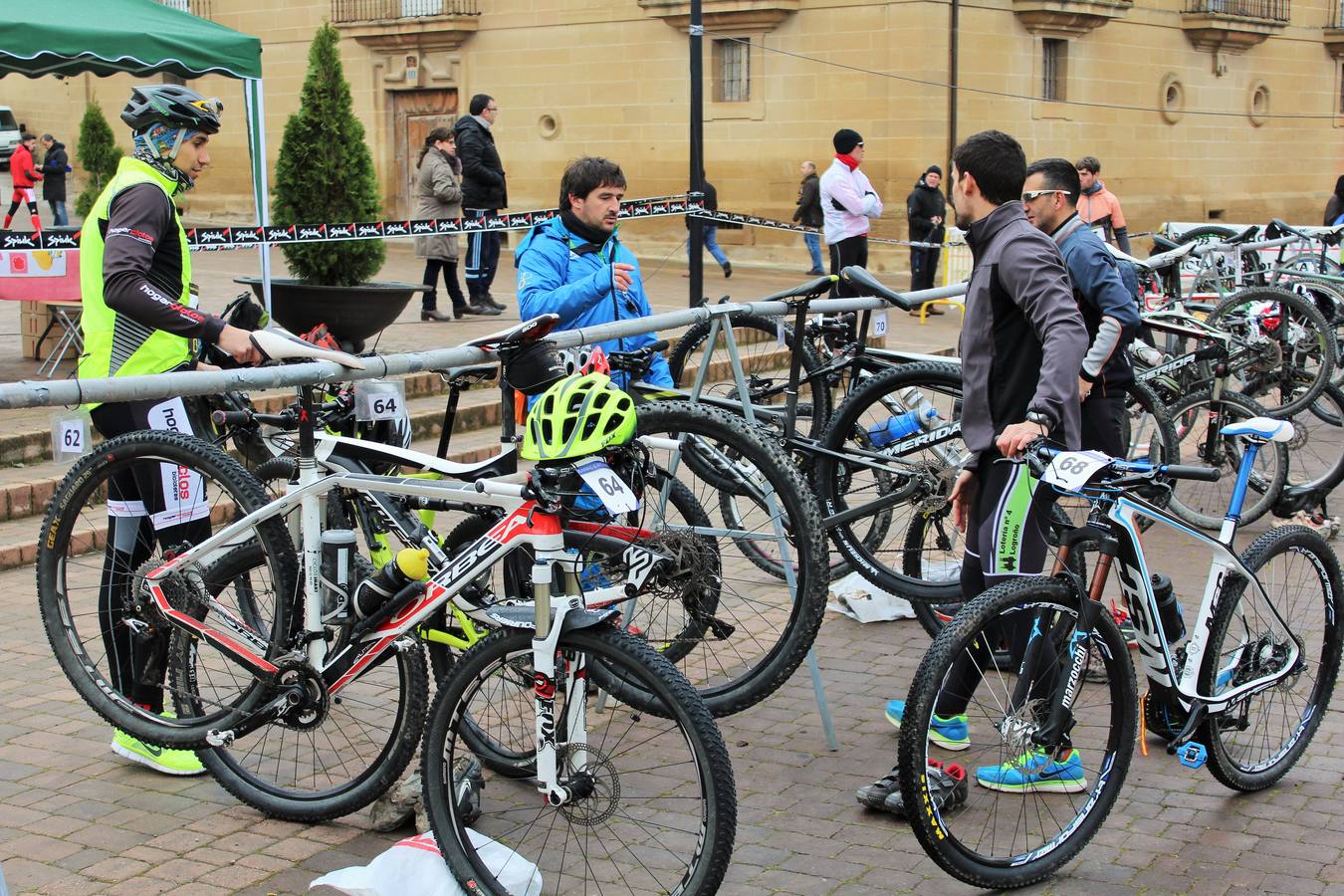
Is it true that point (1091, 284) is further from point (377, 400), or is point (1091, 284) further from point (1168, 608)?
point (377, 400)

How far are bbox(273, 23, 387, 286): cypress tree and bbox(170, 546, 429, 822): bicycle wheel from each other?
24.5 feet

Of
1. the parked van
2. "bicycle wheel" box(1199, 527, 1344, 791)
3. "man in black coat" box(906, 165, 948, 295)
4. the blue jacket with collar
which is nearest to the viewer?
"bicycle wheel" box(1199, 527, 1344, 791)

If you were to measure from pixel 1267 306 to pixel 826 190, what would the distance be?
6719mm

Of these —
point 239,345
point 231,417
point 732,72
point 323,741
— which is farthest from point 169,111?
point 732,72

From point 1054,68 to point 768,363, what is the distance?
19901 millimetres

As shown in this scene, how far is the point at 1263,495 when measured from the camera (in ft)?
28.2

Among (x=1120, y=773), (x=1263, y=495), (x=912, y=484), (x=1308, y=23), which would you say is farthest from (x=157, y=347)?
(x=1308, y=23)

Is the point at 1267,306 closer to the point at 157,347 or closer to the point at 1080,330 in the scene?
the point at 1080,330

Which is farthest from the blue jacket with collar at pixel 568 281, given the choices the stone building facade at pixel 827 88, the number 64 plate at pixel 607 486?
the stone building facade at pixel 827 88

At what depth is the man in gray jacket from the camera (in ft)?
14.8

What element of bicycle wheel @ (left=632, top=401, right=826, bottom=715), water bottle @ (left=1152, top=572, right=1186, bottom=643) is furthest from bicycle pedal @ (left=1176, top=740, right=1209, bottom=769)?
bicycle wheel @ (left=632, top=401, right=826, bottom=715)

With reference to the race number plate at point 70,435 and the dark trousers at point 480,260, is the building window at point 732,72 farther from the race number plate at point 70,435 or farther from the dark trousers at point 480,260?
the race number plate at point 70,435

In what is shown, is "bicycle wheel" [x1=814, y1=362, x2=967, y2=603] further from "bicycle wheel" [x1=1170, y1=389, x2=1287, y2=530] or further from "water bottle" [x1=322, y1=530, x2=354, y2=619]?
"bicycle wheel" [x1=1170, y1=389, x2=1287, y2=530]

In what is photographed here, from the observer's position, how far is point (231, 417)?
459cm
